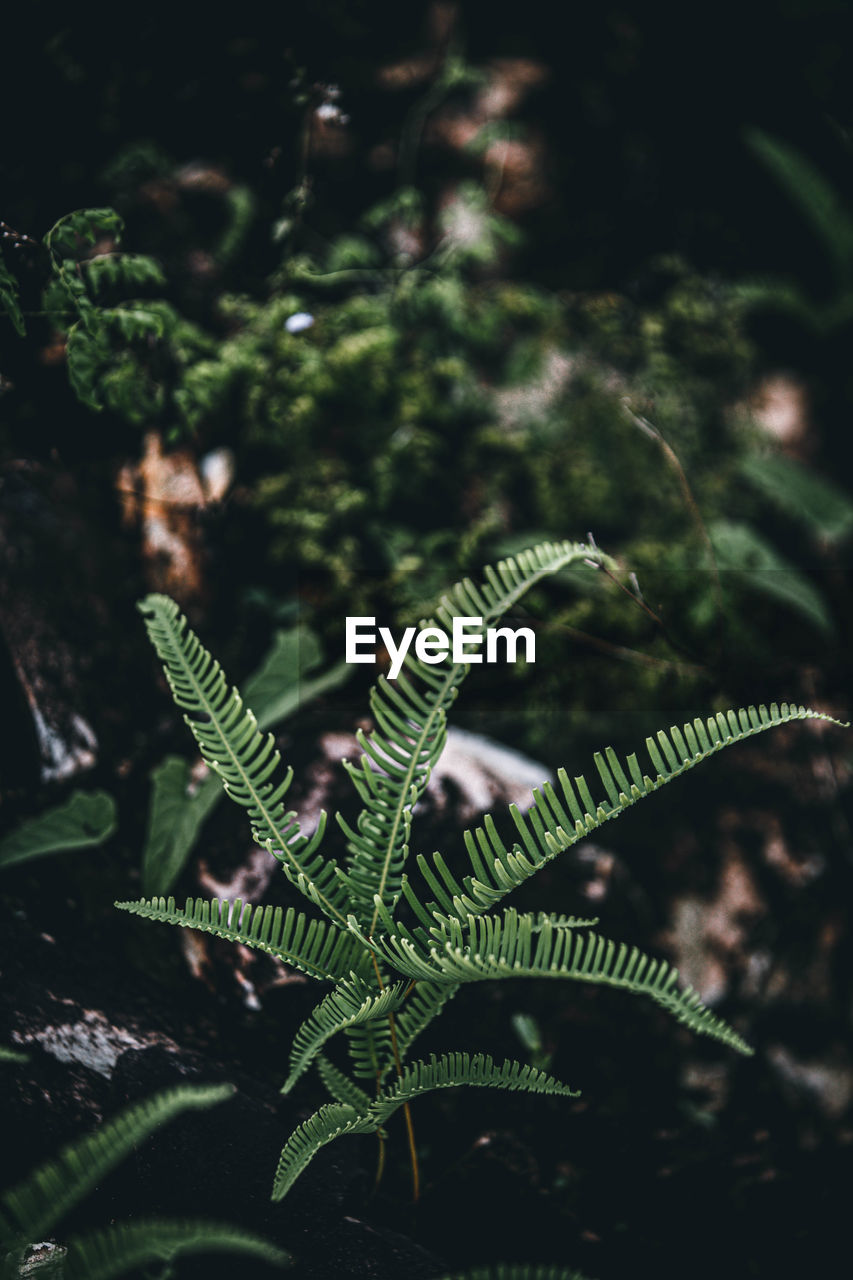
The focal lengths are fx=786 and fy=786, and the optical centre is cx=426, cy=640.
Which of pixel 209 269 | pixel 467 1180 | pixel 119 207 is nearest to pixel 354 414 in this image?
pixel 209 269

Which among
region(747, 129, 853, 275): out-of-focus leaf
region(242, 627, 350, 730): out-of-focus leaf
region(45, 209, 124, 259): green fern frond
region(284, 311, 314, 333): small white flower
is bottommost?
region(242, 627, 350, 730): out-of-focus leaf

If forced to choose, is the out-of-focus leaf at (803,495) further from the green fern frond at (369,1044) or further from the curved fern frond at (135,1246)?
the curved fern frond at (135,1246)

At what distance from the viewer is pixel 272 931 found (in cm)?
148

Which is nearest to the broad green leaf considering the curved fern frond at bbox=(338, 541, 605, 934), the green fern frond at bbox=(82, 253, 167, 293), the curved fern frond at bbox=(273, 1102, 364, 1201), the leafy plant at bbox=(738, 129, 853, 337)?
the curved fern frond at bbox=(338, 541, 605, 934)

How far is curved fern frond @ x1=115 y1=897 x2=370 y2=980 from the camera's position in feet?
4.77

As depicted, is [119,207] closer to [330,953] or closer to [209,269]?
[209,269]

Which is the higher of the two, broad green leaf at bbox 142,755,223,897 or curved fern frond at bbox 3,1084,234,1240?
curved fern frond at bbox 3,1084,234,1240

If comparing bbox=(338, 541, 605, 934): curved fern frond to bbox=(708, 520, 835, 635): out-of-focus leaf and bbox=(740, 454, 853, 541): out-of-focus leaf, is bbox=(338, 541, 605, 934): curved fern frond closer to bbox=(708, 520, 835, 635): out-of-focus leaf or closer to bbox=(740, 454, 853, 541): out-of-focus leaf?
bbox=(708, 520, 835, 635): out-of-focus leaf

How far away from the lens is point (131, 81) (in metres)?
2.57

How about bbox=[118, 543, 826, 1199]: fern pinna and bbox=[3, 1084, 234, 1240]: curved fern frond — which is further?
bbox=[118, 543, 826, 1199]: fern pinna

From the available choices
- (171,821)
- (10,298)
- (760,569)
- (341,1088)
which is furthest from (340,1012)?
(760,569)

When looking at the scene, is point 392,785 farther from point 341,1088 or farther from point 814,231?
point 814,231

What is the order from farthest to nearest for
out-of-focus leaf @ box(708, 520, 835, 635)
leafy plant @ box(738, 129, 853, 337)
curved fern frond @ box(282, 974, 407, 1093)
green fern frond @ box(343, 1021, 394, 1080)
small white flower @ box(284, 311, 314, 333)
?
leafy plant @ box(738, 129, 853, 337)
out-of-focus leaf @ box(708, 520, 835, 635)
small white flower @ box(284, 311, 314, 333)
green fern frond @ box(343, 1021, 394, 1080)
curved fern frond @ box(282, 974, 407, 1093)

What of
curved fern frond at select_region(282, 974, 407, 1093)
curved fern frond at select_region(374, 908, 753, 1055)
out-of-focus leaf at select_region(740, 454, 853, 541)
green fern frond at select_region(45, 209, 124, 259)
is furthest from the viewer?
out-of-focus leaf at select_region(740, 454, 853, 541)
